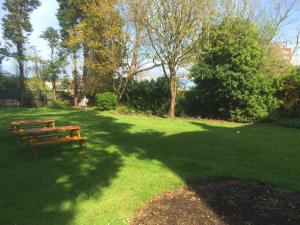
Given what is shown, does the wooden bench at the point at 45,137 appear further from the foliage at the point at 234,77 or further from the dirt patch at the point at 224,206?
the foliage at the point at 234,77

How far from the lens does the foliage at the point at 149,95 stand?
2030cm

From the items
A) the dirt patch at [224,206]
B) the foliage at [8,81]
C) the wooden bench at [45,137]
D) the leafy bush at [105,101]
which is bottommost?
the dirt patch at [224,206]

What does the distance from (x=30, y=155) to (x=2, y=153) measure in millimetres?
764

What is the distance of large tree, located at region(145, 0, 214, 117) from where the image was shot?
53.2 feet

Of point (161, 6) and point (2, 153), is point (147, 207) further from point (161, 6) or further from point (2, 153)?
point (161, 6)

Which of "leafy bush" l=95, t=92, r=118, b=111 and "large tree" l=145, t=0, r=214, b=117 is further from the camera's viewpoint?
"leafy bush" l=95, t=92, r=118, b=111

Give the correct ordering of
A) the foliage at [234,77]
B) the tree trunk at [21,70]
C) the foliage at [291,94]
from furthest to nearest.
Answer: the tree trunk at [21,70] → the foliage at [234,77] → the foliage at [291,94]

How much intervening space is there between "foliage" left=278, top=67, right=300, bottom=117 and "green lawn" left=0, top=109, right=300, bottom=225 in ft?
18.6

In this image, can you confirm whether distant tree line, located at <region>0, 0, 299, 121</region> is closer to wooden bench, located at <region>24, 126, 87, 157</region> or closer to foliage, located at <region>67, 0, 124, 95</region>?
foliage, located at <region>67, 0, 124, 95</region>

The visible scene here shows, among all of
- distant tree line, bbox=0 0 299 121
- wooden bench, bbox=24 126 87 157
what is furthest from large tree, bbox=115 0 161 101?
wooden bench, bbox=24 126 87 157

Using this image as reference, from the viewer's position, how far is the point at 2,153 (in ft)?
26.2

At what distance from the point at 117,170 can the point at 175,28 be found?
1101 centimetres

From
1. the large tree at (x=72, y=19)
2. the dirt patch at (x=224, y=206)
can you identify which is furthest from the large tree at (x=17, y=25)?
the dirt patch at (x=224, y=206)

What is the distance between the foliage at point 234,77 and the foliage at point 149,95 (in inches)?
107
